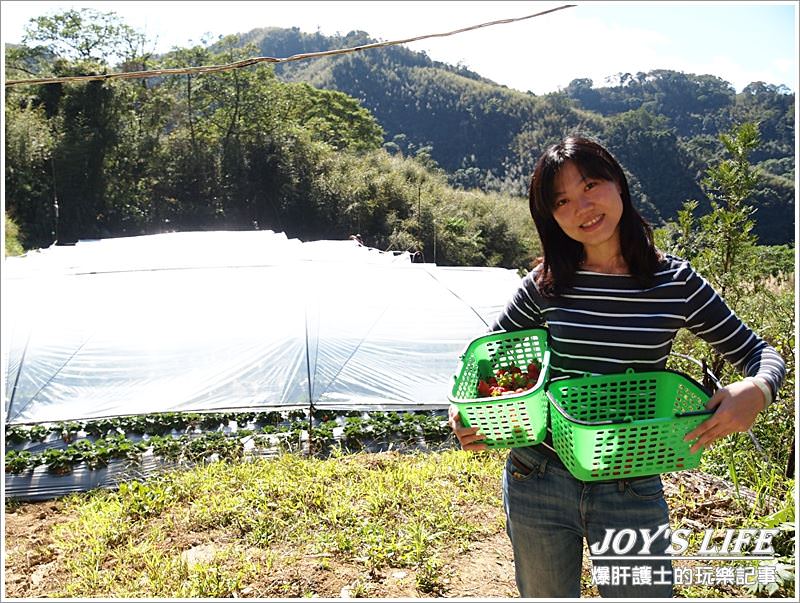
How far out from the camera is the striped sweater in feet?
3.78

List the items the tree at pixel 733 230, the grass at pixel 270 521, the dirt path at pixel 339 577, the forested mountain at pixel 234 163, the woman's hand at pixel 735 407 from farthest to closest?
the forested mountain at pixel 234 163
the tree at pixel 733 230
the grass at pixel 270 521
the dirt path at pixel 339 577
the woman's hand at pixel 735 407

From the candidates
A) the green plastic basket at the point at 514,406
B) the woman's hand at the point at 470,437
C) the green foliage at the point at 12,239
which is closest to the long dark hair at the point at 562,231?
the green plastic basket at the point at 514,406

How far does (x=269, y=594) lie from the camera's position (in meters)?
2.25

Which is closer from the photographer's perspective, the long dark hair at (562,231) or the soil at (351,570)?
the long dark hair at (562,231)

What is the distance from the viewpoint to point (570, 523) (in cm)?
118

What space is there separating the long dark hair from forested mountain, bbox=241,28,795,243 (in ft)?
73.8

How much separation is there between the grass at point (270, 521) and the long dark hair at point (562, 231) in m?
1.47

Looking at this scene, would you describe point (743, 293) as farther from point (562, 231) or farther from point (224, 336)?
point (224, 336)

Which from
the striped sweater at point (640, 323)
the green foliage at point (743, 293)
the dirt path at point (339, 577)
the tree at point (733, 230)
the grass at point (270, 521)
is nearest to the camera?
the striped sweater at point (640, 323)

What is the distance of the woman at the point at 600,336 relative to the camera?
1139mm

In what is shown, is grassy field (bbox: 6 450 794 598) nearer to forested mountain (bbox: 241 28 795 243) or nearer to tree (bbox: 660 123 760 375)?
tree (bbox: 660 123 760 375)

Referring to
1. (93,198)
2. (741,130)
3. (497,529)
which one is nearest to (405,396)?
(497,529)

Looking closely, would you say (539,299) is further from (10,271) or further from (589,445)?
(10,271)

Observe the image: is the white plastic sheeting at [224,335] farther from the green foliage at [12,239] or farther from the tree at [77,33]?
the tree at [77,33]
